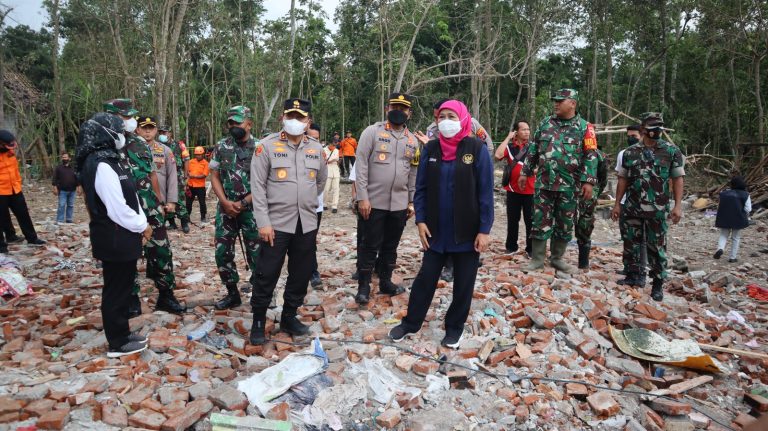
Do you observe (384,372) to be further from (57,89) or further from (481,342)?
(57,89)

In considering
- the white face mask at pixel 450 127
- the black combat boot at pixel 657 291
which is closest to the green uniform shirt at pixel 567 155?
the black combat boot at pixel 657 291

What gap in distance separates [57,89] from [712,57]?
85.0 feet

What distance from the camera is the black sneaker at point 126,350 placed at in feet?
11.8

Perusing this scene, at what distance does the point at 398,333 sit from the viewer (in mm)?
3963

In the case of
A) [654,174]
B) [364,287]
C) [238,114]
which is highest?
[238,114]

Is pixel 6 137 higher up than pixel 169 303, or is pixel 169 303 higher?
pixel 6 137

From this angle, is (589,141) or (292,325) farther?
(589,141)

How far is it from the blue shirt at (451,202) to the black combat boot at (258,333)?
1510 mm

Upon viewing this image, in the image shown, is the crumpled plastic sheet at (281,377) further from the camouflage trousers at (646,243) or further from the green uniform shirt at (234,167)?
the camouflage trousers at (646,243)

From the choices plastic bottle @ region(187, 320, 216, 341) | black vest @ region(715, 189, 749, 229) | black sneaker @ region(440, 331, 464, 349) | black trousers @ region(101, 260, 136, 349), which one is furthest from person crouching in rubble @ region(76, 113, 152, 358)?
black vest @ region(715, 189, 749, 229)

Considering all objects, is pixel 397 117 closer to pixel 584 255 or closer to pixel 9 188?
pixel 584 255

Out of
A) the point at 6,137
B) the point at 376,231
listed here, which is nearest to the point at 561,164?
the point at 376,231

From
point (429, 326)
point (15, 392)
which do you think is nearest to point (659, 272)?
point (429, 326)

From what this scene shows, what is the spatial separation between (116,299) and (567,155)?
4.50 metres
